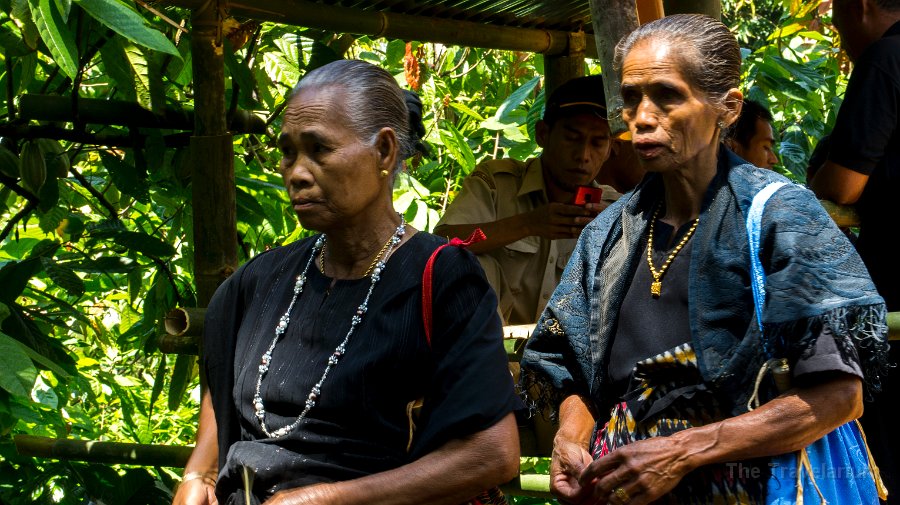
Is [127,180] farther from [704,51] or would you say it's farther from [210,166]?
[704,51]

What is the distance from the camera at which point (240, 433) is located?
94.7 inches

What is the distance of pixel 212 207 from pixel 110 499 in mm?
1166

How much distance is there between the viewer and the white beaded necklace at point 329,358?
222cm

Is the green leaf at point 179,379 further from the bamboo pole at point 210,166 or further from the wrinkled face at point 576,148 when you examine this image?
the wrinkled face at point 576,148

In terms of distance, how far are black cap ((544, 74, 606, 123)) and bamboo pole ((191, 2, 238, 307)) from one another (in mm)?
1061

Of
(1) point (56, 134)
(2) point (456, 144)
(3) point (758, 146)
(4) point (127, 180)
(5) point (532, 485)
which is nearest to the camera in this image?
(5) point (532, 485)

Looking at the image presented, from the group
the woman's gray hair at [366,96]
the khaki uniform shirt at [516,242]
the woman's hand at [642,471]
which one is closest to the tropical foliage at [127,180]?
the khaki uniform shirt at [516,242]

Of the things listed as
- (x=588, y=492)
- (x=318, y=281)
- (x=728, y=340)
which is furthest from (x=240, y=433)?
(x=728, y=340)

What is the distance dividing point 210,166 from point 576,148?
1165 millimetres

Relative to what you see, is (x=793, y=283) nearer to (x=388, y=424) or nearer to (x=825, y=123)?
(x=388, y=424)

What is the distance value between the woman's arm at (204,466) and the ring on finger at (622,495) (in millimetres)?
826

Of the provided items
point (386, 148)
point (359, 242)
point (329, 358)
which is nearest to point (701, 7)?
point (386, 148)

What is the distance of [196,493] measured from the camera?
7.80ft

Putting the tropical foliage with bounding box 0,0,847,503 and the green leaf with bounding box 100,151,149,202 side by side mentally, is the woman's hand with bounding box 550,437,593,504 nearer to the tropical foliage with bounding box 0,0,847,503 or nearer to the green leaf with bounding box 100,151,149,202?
the tropical foliage with bounding box 0,0,847,503
